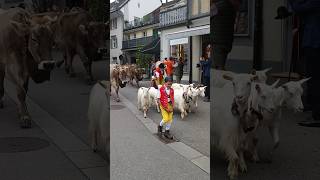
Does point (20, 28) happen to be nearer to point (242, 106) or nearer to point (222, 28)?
point (222, 28)

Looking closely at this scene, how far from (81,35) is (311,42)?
0.80m

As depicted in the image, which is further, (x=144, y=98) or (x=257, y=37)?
(x=144, y=98)

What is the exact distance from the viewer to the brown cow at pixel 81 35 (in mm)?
1452

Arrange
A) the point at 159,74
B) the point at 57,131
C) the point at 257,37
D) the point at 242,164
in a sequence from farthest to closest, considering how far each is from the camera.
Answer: the point at 57,131 < the point at 159,74 < the point at 242,164 < the point at 257,37

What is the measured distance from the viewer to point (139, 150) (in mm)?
1602

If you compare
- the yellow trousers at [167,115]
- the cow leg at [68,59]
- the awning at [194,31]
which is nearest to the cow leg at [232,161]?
the yellow trousers at [167,115]

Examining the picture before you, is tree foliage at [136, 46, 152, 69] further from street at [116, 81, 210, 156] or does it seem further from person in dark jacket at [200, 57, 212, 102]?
person in dark jacket at [200, 57, 212, 102]

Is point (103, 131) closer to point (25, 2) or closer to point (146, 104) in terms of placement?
point (146, 104)

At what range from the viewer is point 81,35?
1459 millimetres

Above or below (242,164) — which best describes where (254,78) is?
above

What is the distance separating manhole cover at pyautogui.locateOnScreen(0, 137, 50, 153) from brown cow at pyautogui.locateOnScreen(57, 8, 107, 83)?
13.3 inches

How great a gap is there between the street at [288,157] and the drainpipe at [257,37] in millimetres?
156

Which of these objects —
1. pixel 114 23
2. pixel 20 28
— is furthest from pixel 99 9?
pixel 20 28

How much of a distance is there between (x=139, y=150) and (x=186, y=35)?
1.86 ft
